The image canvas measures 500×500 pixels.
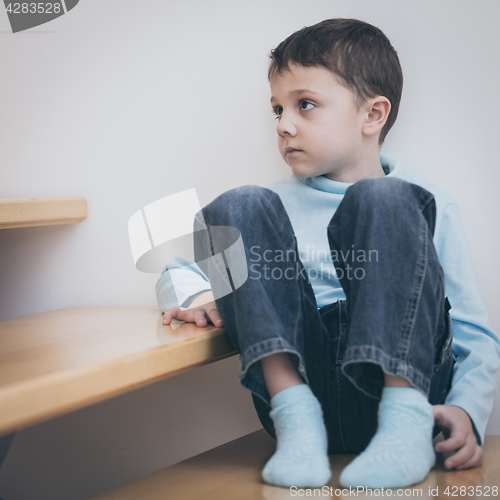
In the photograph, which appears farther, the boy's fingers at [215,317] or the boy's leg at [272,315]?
the boy's fingers at [215,317]

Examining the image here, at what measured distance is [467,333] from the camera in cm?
72

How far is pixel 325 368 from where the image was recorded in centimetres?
64

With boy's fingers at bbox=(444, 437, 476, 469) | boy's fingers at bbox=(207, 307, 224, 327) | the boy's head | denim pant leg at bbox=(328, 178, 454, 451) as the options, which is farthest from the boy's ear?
boy's fingers at bbox=(444, 437, 476, 469)

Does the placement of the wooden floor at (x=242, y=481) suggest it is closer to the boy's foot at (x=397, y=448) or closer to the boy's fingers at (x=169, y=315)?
the boy's foot at (x=397, y=448)

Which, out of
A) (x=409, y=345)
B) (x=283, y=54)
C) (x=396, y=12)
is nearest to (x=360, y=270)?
(x=409, y=345)

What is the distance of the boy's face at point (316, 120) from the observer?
0.80m

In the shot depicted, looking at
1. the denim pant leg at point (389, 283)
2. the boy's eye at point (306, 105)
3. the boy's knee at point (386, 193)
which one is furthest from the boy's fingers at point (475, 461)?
the boy's eye at point (306, 105)

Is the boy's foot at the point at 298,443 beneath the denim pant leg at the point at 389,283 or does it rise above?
beneath

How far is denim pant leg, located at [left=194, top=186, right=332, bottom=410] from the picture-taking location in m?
0.56

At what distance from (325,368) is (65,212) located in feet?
2.50

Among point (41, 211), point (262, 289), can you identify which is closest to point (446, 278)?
point (262, 289)

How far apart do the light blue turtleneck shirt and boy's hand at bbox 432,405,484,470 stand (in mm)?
21

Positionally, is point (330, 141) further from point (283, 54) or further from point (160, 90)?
point (160, 90)

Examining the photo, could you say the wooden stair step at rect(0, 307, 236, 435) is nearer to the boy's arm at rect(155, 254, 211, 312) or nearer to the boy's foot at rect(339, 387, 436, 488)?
the boy's arm at rect(155, 254, 211, 312)
